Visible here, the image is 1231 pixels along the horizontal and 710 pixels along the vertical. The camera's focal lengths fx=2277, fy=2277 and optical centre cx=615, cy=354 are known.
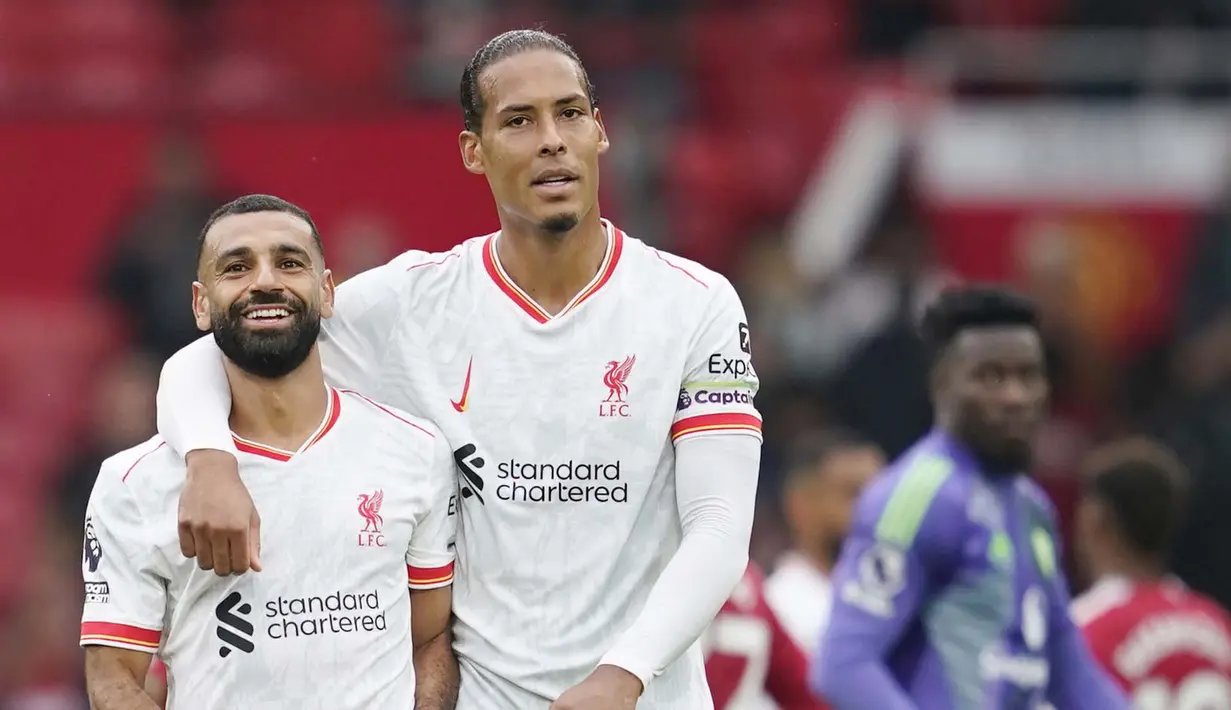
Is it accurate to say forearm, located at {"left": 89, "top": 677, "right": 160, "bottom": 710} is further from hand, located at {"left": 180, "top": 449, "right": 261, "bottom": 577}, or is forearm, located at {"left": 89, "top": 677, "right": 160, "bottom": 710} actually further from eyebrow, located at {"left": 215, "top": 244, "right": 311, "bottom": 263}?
eyebrow, located at {"left": 215, "top": 244, "right": 311, "bottom": 263}

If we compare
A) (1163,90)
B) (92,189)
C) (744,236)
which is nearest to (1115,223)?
(1163,90)

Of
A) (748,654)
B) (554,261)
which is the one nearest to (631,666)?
(554,261)

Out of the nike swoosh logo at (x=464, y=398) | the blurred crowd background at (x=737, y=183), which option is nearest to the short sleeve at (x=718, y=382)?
the nike swoosh logo at (x=464, y=398)

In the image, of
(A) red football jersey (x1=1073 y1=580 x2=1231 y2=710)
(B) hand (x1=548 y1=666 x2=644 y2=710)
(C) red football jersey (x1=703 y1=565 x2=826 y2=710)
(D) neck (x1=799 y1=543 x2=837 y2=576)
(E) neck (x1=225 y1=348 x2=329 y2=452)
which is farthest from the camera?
(D) neck (x1=799 y1=543 x2=837 y2=576)

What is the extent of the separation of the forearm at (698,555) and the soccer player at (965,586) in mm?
1727

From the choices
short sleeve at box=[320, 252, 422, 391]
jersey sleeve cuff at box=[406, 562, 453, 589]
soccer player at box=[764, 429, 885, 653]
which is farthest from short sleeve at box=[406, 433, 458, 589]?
soccer player at box=[764, 429, 885, 653]

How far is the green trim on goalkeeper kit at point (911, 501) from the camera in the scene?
6332 millimetres

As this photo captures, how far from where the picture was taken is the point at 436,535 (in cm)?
472

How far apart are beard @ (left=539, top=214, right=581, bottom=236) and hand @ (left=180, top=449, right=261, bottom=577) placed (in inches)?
32.7

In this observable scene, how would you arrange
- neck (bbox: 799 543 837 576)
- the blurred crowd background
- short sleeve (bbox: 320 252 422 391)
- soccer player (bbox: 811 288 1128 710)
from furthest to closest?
the blurred crowd background, neck (bbox: 799 543 837 576), soccer player (bbox: 811 288 1128 710), short sleeve (bbox: 320 252 422 391)

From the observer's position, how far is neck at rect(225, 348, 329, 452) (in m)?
4.72

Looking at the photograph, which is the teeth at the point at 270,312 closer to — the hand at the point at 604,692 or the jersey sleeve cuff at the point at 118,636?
the jersey sleeve cuff at the point at 118,636

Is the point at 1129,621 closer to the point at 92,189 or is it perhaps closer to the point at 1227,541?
the point at 1227,541

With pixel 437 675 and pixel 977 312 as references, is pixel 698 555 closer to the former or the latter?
pixel 437 675
